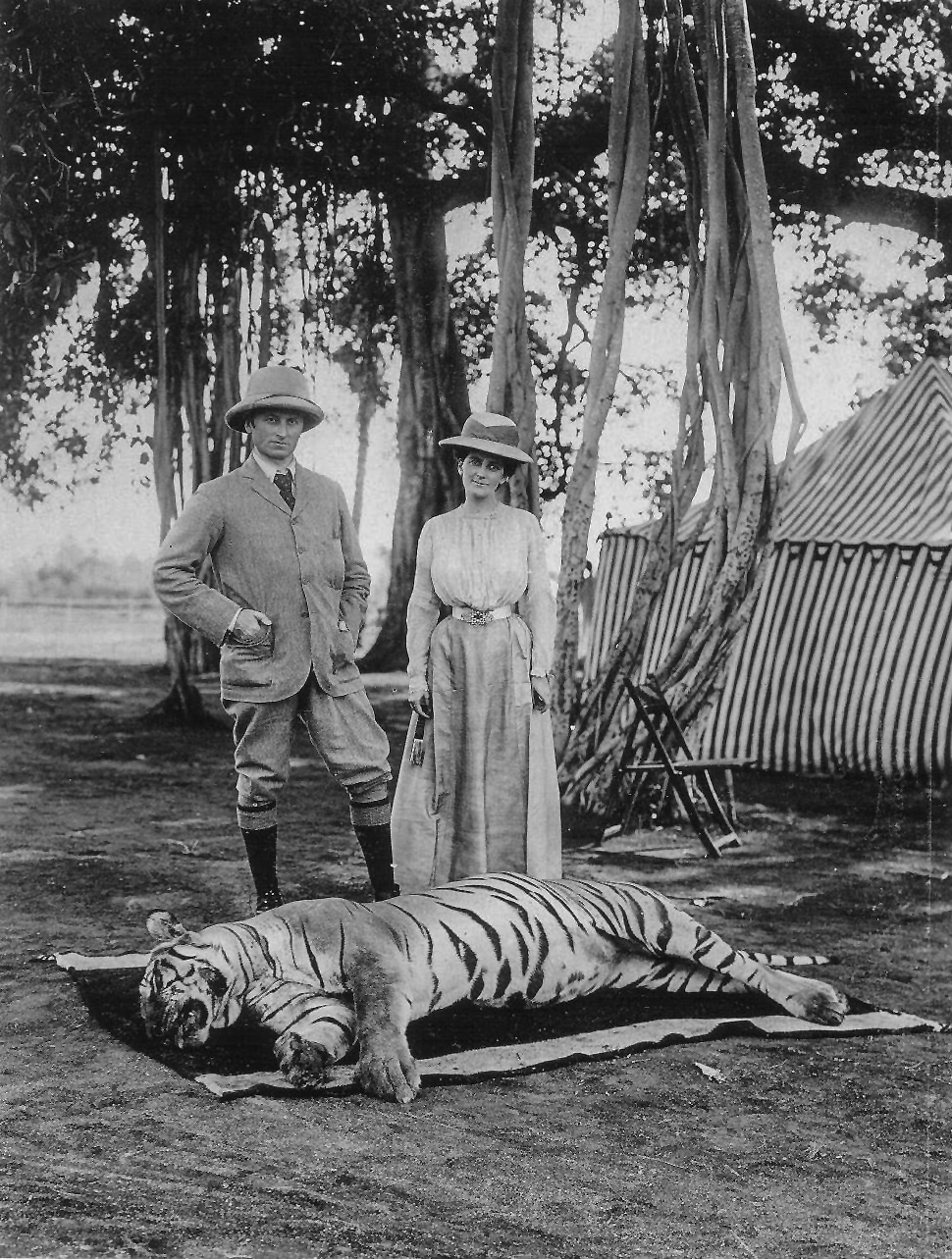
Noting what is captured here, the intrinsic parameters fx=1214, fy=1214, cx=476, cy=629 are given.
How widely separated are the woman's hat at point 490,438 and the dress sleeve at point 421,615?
303 millimetres

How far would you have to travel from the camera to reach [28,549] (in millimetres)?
4500

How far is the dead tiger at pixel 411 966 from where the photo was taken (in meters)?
2.75

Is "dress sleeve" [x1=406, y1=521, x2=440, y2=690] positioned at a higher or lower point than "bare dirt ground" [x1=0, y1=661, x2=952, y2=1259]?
higher

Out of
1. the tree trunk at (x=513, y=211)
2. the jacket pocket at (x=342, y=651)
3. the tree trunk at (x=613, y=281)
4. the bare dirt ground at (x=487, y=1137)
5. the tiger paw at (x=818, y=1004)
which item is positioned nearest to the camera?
the bare dirt ground at (x=487, y=1137)

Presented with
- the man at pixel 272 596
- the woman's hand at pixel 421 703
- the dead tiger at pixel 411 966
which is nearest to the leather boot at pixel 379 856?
the man at pixel 272 596

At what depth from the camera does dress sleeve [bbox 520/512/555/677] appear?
3922 millimetres

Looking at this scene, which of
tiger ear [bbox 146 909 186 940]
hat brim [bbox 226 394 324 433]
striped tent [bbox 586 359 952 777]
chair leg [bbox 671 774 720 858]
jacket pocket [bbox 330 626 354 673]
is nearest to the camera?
tiger ear [bbox 146 909 186 940]

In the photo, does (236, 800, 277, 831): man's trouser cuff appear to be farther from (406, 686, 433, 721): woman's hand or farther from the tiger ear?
the tiger ear

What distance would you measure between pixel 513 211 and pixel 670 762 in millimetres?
2236

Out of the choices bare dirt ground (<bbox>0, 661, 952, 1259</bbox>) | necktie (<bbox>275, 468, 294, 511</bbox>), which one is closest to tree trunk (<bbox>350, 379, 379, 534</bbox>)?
necktie (<bbox>275, 468, 294, 511</bbox>)

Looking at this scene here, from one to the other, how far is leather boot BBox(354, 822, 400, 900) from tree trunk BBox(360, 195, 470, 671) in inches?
31.0

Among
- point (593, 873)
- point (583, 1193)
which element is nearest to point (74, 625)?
point (593, 873)

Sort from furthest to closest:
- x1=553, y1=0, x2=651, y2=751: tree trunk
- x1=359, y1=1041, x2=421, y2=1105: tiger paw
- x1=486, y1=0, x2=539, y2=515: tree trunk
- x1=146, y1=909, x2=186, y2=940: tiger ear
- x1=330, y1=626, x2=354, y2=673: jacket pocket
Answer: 1. x1=553, y1=0, x2=651, y2=751: tree trunk
2. x1=486, y1=0, x2=539, y2=515: tree trunk
3. x1=330, y1=626, x2=354, y2=673: jacket pocket
4. x1=146, y1=909, x2=186, y2=940: tiger ear
5. x1=359, y1=1041, x2=421, y2=1105: tiger paw

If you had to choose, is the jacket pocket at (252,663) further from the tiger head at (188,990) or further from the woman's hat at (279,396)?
the tiger head at (188,990)
